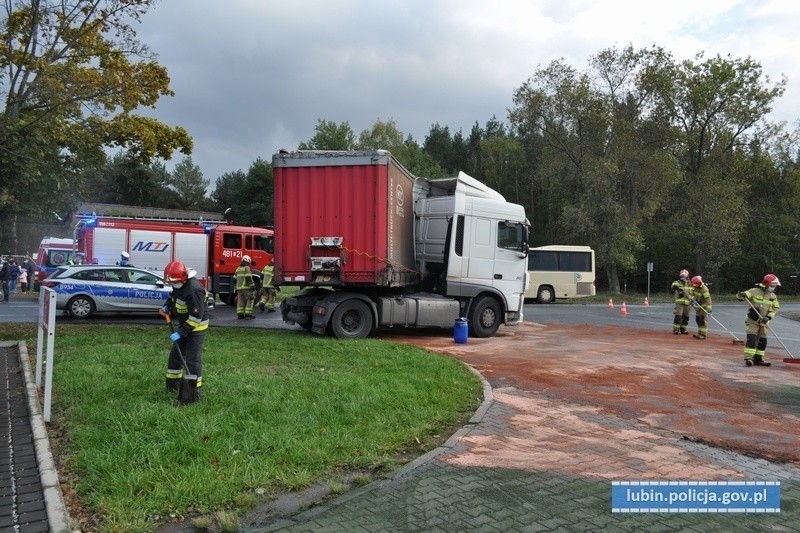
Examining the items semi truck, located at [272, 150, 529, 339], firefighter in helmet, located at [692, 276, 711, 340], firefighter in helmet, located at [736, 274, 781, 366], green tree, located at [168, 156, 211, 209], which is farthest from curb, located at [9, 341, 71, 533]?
green tree, located at [168, 156, 211, 209]

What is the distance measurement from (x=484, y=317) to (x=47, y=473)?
11.0 metres

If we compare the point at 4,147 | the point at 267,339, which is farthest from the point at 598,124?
the point at 4,147

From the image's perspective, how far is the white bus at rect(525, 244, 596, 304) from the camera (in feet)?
101

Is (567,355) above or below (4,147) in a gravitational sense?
below

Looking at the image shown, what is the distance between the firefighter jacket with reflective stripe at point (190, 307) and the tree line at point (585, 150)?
6389mm

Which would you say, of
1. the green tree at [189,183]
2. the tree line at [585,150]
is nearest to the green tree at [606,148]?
the tree line at [585,150]

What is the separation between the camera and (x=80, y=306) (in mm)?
15672

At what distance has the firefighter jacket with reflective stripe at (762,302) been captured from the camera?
37.0 feet

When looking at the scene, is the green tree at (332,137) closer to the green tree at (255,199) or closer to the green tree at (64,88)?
the green tree at (255,199)

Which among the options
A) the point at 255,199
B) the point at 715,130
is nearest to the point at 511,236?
the point at 715,130

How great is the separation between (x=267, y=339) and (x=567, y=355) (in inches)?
236

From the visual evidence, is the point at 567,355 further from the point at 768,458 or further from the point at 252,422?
the point at 252,422

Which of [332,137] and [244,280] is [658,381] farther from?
[332,137]

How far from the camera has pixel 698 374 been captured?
1027 cm
